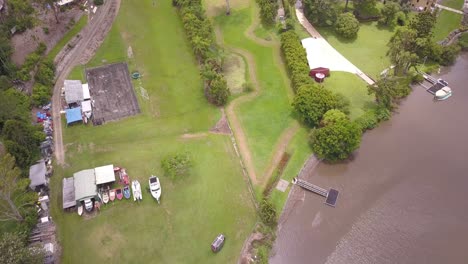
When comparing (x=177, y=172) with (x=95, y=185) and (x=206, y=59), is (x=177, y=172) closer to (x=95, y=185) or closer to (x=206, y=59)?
(x=95, y=185)

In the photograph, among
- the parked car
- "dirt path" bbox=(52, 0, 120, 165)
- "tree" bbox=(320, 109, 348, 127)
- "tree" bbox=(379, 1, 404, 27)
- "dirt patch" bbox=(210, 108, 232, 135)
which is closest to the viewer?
the parked car

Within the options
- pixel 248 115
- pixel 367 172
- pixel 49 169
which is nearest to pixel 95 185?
pixel 49 169

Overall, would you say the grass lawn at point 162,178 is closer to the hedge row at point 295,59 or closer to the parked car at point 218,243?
the parked car at point 218,243

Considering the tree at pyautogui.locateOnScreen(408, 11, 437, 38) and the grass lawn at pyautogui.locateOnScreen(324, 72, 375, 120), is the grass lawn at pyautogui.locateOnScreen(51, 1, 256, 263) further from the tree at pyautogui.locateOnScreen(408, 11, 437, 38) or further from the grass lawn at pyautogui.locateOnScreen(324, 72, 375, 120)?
the tree at pyautogui.locateOnScreen(408, 11, 437, 38)

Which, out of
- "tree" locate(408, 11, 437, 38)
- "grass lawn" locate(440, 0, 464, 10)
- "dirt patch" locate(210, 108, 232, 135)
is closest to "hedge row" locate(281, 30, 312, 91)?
"dirt patch" locate(210, 108, 232, 135)

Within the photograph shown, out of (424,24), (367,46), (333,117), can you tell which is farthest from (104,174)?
(424,24)

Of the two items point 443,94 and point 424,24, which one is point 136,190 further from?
point 424,24
